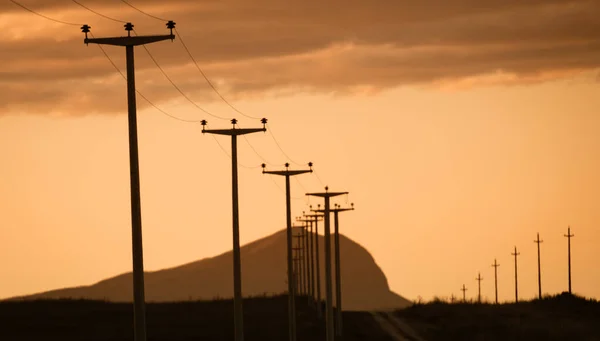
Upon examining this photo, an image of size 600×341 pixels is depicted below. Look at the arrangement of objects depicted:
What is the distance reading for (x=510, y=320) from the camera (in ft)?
437

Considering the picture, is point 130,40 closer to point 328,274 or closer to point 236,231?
point 236,231

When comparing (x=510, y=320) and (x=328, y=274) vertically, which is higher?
(x=328, y=274)

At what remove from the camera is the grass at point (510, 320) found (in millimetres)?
115375

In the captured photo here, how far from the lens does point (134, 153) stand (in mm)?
48031

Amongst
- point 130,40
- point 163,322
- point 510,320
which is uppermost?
point 130,40

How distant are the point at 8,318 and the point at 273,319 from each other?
20.7 metres

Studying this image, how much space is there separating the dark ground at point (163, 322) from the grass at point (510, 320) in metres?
5.34

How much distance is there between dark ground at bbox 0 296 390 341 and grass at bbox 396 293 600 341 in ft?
17.5

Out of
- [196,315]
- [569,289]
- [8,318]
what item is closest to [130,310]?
[196,315]

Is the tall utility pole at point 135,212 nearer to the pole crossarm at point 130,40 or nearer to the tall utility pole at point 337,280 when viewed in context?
the pole crossarm at point 130,40

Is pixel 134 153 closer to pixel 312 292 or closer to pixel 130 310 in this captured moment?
pixel 130 310

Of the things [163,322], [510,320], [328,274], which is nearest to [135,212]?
[328,274]

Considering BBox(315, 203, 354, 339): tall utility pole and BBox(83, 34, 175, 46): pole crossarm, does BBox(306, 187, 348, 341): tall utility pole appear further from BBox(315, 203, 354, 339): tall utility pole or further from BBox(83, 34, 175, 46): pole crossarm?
BBox(83, 34, 175, 46): pole crossarm

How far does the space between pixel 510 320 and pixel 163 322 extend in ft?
94.3
